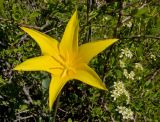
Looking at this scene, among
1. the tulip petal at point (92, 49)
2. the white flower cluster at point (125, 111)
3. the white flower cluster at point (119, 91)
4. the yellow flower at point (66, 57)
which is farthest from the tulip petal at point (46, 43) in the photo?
the white flower cluster at point (125, 111)

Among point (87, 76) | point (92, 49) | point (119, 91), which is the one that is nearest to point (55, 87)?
point (87, 76)

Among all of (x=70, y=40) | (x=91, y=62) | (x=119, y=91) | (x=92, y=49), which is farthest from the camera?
(x=91, y=62)

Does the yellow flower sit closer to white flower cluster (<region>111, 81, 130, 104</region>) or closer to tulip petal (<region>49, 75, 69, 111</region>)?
tulip petal (<region>49, 75, 69, 111</region>)

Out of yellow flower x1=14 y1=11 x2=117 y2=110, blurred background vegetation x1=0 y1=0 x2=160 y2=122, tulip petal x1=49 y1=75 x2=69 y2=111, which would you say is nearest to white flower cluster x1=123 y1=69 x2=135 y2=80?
blurred background vegetation x1=0 y1=0 x2=160 y2=122

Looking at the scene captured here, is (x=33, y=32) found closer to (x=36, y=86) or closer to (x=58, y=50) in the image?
(x=58, y=50)

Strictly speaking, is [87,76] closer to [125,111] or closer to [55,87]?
[55,87]

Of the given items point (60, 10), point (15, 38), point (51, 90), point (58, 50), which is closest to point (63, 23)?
point (60, 10)

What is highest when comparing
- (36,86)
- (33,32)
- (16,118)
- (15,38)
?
(33,32)
